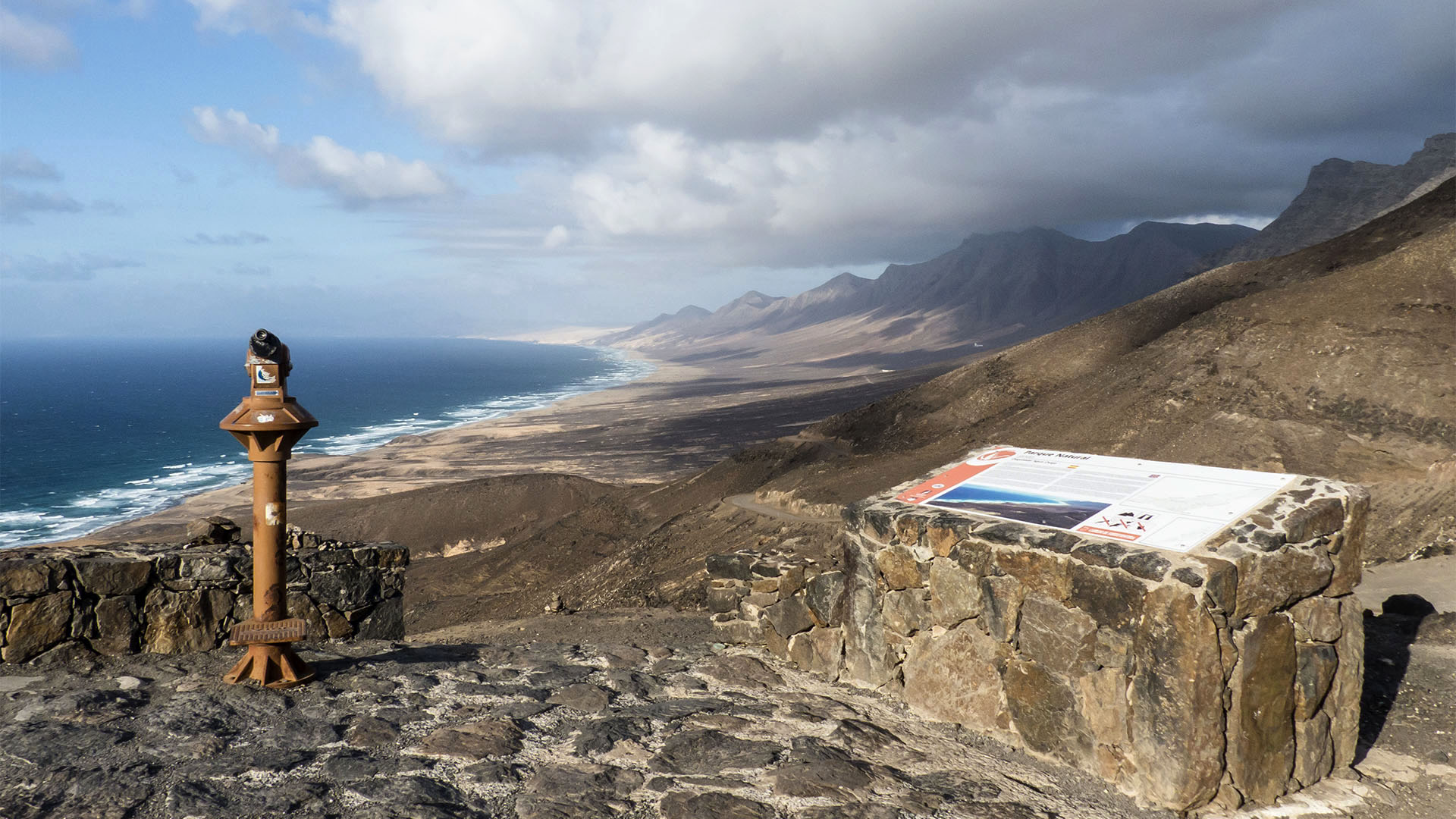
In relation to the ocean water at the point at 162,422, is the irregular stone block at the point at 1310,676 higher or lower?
higher

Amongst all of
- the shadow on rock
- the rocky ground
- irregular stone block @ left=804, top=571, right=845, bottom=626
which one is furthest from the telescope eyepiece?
the shadow on rock

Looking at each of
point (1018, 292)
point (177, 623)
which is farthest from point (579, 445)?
point (1018, 292)

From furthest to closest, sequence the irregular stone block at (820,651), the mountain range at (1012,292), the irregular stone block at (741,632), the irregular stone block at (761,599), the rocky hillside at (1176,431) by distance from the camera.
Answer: the mountain range at (1012,292) < the rocky hillside at (1176,431) < the irregular stone block at (741,632) < the irregular stone block at (761,599) < the irregular stone block at (820,651)

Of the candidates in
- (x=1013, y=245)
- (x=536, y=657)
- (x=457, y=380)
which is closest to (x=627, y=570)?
(x=536, y=657)

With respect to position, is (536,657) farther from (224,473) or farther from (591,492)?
(224,473)

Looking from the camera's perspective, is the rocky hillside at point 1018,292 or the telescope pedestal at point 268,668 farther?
the rocky hillside at point 1018,292

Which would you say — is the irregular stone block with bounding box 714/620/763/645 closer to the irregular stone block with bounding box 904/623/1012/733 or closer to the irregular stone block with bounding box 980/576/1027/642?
the irregular stone block with bounding box 904/623/1012/733

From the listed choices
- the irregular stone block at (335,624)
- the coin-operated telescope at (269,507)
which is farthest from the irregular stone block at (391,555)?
the coin-operated telescope at (269,507)

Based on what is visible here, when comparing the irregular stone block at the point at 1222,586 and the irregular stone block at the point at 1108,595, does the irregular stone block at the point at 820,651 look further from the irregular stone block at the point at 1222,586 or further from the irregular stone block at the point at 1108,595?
the irregular stone block at the point at 1222,586

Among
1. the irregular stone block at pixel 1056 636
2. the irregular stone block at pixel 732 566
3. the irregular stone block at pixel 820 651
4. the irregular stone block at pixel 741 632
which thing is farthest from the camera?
the irregular stone block at pixel 732 566
